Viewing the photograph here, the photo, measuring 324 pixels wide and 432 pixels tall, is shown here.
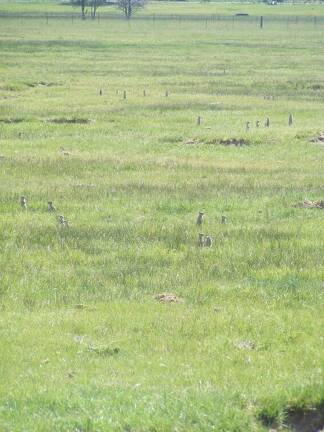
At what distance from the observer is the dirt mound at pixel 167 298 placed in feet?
43.4

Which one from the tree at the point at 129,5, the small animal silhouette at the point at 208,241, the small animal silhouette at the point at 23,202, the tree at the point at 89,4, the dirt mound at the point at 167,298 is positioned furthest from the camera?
the tree at the point at 129,5

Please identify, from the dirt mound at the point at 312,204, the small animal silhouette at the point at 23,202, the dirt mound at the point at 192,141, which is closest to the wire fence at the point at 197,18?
the dirt mound at the point at 192,141

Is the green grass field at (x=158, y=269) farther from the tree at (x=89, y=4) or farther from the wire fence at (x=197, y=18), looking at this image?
the wire fence at (x=197, y=18)

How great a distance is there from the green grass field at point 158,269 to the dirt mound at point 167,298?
0.11m

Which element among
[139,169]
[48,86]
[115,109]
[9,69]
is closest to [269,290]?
[139,169]

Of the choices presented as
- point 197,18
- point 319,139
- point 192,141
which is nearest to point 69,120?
point 192,141

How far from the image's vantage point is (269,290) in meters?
13.7

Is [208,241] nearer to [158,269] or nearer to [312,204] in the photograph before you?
[158,269]

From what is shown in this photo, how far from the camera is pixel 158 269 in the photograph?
14992 millimetres

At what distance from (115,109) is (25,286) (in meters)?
24.9

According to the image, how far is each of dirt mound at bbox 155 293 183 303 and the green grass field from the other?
0.11m

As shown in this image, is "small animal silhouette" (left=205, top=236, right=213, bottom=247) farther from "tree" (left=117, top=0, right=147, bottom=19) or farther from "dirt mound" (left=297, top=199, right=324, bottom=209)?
"tree" (left=117, top=0, right=147, bottom=19)

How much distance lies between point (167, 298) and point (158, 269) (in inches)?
67.6

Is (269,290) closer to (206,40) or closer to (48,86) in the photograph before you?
(48,86)
